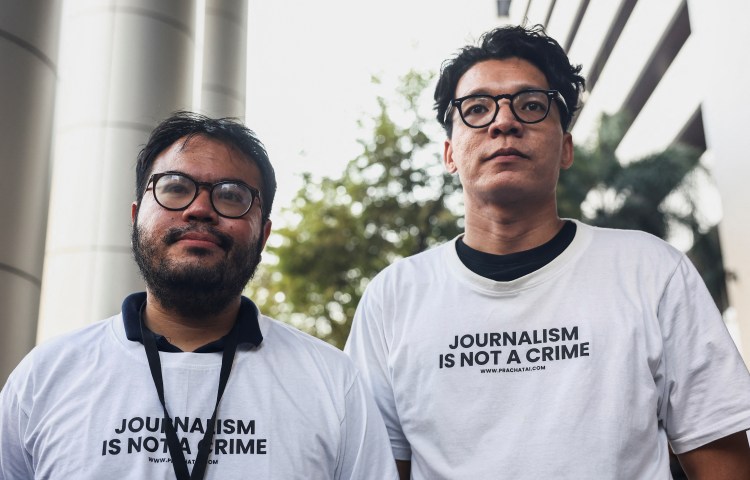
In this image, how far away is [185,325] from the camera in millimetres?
3068

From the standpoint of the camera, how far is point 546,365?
2.97m

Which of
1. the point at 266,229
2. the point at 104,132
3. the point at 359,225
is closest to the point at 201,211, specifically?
the point at 266,229

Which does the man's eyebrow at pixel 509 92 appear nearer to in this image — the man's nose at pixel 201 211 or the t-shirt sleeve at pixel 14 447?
the man's nose at pixel 201 211

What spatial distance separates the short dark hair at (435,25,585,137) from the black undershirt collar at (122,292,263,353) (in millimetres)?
1135

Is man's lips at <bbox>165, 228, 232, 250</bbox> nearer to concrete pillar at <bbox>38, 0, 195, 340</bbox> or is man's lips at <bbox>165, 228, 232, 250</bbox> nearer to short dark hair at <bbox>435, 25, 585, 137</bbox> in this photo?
short dark hair at <bbox>435, 25, 585, 137</bbox>

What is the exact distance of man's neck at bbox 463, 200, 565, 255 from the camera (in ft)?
10.8

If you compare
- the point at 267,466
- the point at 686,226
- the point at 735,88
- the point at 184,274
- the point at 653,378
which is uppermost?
the point at 735,88

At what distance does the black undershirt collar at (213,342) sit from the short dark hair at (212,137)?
0.36m

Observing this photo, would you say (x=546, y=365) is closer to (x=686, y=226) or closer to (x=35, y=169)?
(x=35, y=169)

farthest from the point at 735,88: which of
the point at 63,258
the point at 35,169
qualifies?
the point at 35,169

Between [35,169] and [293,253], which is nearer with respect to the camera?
[35,169]

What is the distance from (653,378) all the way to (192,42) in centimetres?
645

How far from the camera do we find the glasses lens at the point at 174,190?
3.06 metres

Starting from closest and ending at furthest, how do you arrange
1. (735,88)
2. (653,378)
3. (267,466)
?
(267,466) < (653,378) < (735,88)
